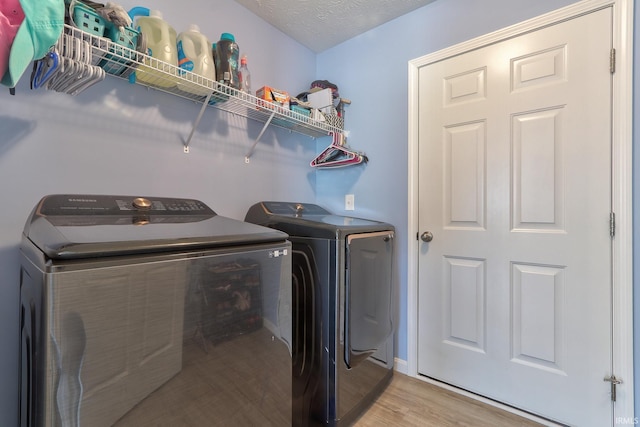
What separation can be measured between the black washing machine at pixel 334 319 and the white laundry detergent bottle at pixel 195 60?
0.80 meters

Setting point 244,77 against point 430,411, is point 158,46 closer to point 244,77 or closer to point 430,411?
point 244,77

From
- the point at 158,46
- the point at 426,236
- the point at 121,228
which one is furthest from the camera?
the point at 426,236

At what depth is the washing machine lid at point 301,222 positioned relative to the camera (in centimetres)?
147

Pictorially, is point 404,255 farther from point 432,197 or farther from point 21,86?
point 21,86

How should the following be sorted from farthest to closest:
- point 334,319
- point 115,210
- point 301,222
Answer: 1. point 301,222
2. point 334,319
3. point 115,210

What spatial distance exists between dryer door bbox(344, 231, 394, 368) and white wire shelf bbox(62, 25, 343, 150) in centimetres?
92

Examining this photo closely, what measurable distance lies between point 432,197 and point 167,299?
1654 millimetres

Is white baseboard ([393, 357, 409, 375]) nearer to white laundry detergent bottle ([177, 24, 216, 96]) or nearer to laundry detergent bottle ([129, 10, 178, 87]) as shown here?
white laundry detergent bottle ([177, 24, 216, 96])

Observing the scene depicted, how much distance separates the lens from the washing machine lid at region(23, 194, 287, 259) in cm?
71

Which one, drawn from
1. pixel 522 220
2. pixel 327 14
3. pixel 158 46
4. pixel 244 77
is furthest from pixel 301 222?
pixel 327 14

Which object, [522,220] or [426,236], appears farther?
[426,236]

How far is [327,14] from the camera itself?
1.99 metres

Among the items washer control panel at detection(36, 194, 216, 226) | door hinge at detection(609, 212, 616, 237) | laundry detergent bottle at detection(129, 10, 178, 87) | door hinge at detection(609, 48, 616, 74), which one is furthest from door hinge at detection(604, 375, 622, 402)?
laundry detergent bottle at detection(129, 10, 178, 87)

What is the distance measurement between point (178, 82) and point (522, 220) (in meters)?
1.93
